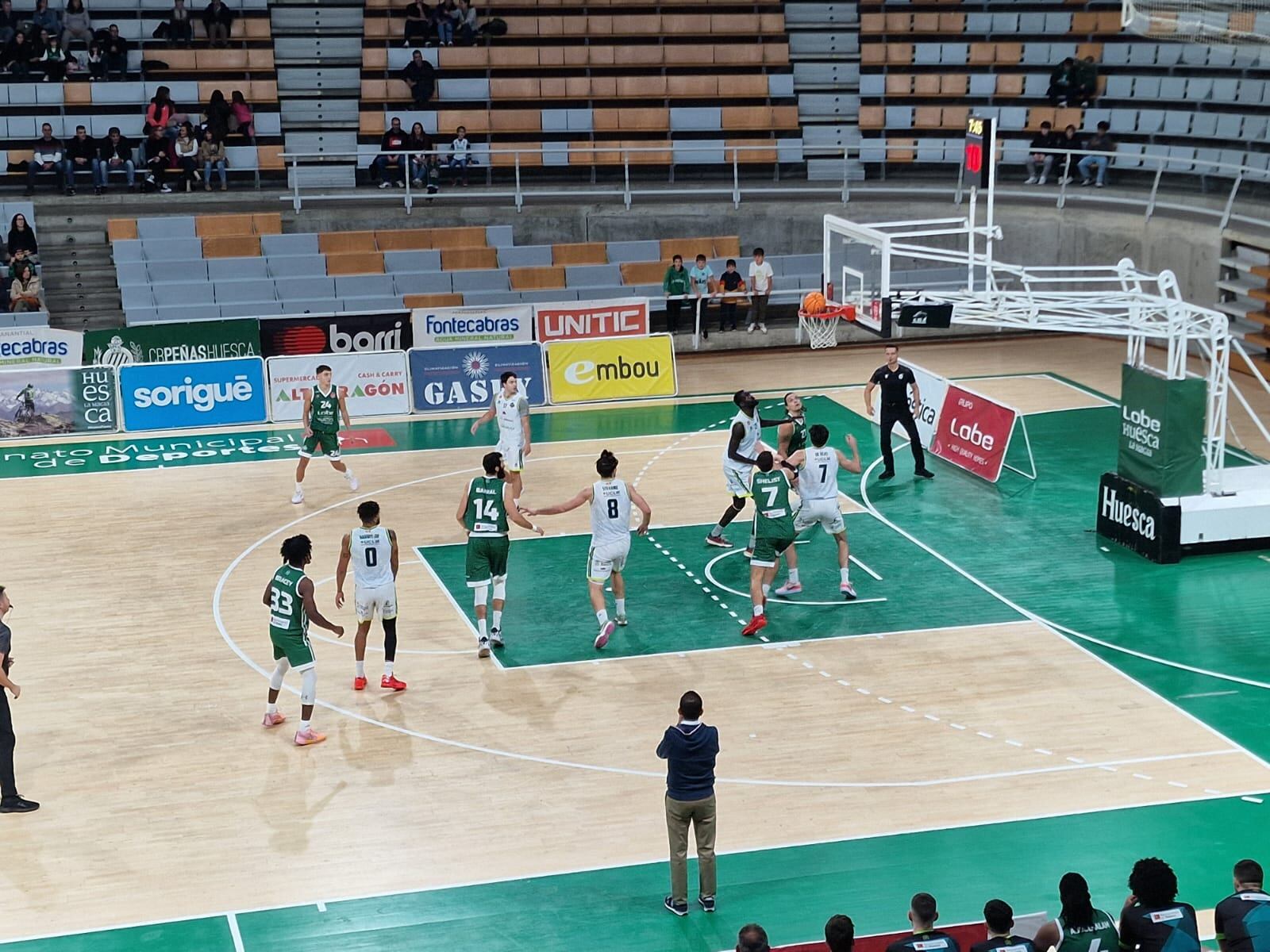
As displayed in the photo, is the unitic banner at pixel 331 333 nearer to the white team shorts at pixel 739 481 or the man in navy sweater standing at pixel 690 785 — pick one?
the white team shorts at pixel 739 481

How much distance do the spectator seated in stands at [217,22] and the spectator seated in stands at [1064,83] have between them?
659 inches

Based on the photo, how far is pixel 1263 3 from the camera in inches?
891

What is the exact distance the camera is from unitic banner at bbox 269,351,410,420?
82.8ft

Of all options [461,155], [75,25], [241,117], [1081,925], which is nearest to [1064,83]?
[461,155]

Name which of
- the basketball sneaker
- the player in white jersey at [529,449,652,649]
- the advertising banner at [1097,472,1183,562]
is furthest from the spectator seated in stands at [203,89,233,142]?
the advertising banner at [1097,472,1183,562]

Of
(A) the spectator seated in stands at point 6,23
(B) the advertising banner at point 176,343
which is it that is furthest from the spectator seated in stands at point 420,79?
(B) the advertising banner at point 176,343

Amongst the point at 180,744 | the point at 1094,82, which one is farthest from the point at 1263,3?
the point at 180,744

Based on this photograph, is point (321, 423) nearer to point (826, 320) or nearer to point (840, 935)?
point (826, 320)

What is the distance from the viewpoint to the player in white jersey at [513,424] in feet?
65.0

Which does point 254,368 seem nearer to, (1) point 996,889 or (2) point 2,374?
(2) point 2,374

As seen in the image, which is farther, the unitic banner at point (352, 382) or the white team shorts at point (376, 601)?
the unitic banner at point (352, 382)

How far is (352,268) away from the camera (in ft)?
96.1

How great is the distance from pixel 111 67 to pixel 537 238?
909 centimetres

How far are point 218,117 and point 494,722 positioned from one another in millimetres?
20388
